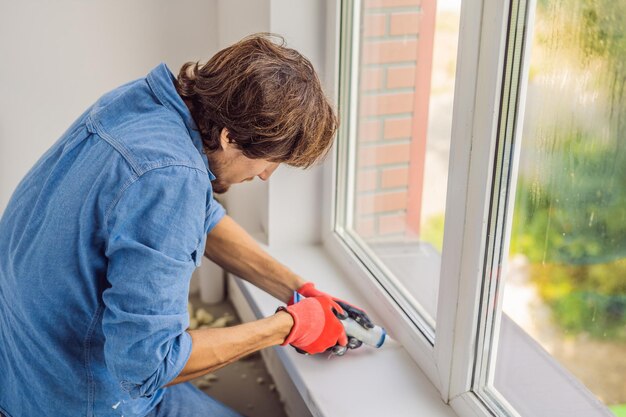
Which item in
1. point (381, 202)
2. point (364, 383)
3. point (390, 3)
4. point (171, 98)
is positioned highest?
point (390, 3)

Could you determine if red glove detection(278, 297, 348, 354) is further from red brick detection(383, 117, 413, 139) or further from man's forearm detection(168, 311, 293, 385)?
red brick detection(383, 117, 413, 139)

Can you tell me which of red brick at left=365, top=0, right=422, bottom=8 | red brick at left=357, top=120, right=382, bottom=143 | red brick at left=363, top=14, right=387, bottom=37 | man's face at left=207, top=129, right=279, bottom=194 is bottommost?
red brick at left=357, top=120, right=382, bottom=143

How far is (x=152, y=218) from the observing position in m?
1.00

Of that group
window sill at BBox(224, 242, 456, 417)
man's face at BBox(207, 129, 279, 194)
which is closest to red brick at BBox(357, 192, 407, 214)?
window sill at BBox(224, 242, 456, 417)

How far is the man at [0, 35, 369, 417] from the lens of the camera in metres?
1.01

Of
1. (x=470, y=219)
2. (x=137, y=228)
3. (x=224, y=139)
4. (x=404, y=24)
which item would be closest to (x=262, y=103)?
(x=224, y=139)

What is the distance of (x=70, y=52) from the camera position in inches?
76.4

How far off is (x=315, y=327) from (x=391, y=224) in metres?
0.43

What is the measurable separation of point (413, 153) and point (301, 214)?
0.42 metres

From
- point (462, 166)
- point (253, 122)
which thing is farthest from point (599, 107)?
point (253, 122)

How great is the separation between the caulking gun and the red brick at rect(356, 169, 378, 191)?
0.39 metres

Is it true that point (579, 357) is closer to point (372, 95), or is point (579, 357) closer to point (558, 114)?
point (558, 114)

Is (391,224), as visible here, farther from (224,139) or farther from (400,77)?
(224,139)

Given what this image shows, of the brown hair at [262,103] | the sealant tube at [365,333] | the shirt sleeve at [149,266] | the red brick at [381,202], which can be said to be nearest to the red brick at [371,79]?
the red brick at [381,202]
